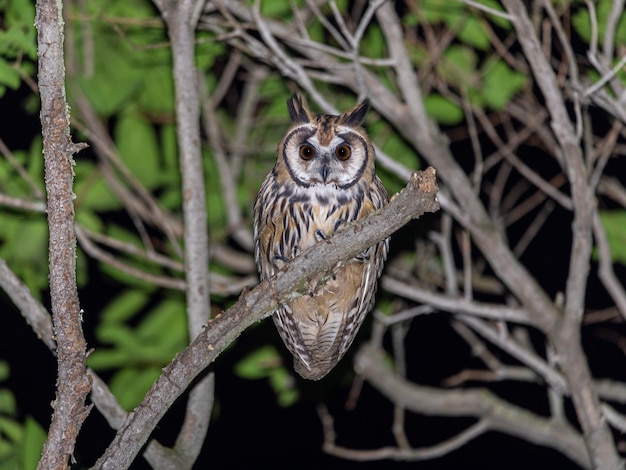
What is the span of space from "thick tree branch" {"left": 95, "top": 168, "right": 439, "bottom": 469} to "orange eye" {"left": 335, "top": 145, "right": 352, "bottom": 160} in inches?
36.0

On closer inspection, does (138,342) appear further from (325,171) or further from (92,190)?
(325,171)

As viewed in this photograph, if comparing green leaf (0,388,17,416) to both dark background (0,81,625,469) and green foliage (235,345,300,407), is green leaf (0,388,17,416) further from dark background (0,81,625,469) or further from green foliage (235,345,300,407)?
dark background (0,81,625,469)

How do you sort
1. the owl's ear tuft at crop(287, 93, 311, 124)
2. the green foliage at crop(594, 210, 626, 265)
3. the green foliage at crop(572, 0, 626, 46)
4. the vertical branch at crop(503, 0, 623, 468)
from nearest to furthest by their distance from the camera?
1. the owl's ear tuft at crop(287, 93, 311, 124)
2. the vertical branch at crop(503, 0, 623, 468)
3. the green foliage at crop(572, 0, 626, 46)
4. the green foliage at crop(594, 210, 626, 265)

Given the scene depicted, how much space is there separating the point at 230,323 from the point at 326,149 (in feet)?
3.59

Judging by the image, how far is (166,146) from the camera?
5.08 meters

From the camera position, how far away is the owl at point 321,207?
134 inches

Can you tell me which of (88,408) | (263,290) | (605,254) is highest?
(605,254)

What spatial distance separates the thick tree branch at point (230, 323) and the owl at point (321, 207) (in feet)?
2.56

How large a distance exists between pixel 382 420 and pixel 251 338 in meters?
3.16

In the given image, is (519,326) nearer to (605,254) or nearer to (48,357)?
(605,254)

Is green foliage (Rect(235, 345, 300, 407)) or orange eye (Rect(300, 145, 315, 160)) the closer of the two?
orange eye (Rect(300, 145, 315, 160))

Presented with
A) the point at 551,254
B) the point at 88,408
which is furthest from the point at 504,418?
the point at 88,408

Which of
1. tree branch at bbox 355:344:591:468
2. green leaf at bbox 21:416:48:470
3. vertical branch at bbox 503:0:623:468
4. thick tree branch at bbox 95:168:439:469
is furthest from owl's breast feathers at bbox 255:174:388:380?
tree branch at bbox 355:344:591:468

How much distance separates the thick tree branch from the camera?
8.29ft
